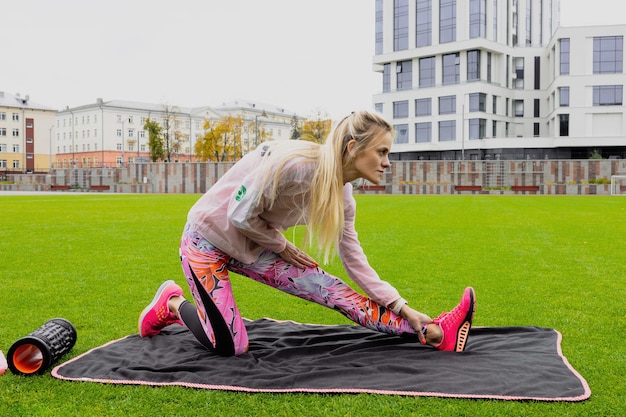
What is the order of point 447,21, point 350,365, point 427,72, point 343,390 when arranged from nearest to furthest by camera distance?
point 343,390 → point 350,365 → point 447,21 → point 427,72

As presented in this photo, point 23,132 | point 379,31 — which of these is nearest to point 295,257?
point 379,31

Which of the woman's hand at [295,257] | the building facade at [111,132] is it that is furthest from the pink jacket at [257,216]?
the building facade at [111,132]

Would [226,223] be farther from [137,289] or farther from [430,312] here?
[137,289]

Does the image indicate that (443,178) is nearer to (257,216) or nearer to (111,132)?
(257,216)

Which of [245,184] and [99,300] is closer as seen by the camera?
[245,184]

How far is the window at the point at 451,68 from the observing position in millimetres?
62031

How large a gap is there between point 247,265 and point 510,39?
220ft

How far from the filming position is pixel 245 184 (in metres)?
3.53

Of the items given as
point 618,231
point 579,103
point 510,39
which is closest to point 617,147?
point 579,103

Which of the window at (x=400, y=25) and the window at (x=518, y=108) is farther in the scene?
the window at (x=518, y=108)

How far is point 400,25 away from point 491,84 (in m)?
11.7

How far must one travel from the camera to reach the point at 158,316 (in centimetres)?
438

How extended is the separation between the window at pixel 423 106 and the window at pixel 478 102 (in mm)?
4677

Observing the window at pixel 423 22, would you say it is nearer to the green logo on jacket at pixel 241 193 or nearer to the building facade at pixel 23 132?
the building facade at pixel 23 132
